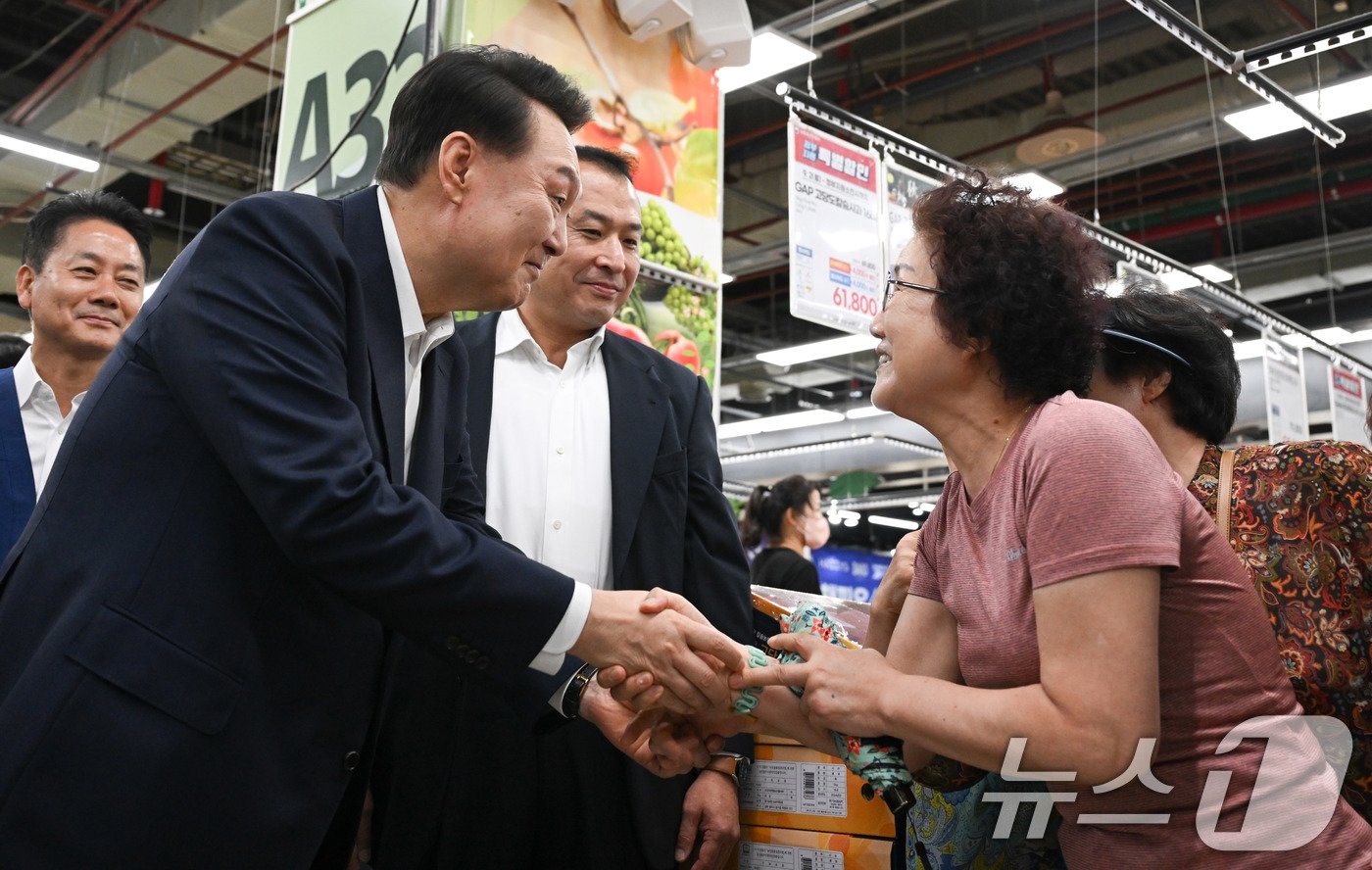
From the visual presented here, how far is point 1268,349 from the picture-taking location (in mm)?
9867

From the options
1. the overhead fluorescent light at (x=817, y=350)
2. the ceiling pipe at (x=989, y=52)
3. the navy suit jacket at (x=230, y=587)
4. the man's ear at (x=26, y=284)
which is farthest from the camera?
the overhead fluorescent light at (x=817, y=350)

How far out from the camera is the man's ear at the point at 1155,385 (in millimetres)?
2266

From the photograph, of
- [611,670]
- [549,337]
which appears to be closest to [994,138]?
[549,337]

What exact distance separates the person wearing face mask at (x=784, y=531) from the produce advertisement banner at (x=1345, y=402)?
6.45m

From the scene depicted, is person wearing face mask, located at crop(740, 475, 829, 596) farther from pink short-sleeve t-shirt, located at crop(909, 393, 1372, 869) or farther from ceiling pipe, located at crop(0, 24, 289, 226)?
pink short-sleeve t-shirt, located at crop(909, 393, 1372, 869)

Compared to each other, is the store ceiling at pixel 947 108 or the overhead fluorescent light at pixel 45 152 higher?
the store ceiling at pixel 947 108

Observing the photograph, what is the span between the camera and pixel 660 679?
202 cm

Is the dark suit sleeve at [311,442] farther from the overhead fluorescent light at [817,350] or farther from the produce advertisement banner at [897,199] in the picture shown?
the overhead fluorescent light at [817,350]

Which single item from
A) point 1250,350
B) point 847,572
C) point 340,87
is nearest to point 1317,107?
point 1250,350

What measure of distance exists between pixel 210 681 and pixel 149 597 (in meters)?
0.13

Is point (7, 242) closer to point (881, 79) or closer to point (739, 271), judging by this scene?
point (739, 271)

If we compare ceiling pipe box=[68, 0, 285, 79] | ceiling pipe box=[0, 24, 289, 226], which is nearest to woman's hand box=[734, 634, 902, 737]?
ceiling pipe box=[0, 24, 289, 226]

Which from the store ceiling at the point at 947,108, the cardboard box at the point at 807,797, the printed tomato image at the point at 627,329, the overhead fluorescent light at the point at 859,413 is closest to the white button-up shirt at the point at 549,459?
the cardboard box at the point at 807,797

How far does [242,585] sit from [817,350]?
11450 mm
